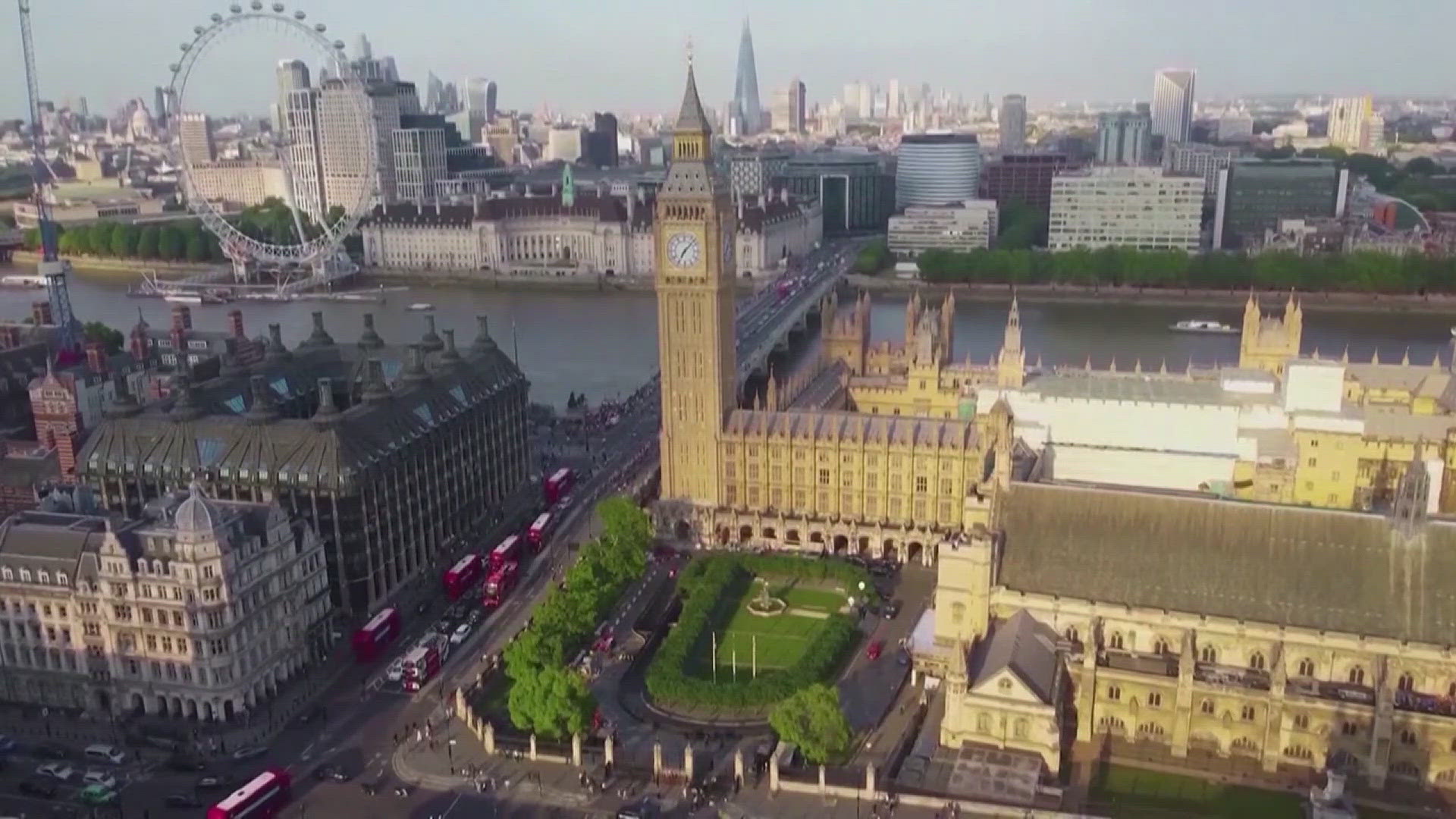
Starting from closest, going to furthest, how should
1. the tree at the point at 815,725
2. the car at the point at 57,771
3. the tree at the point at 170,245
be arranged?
the tree at the point at 815,725
the car at the point at 57,771
the tree at the point at 170,245

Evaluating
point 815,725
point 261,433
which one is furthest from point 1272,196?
point 261,433

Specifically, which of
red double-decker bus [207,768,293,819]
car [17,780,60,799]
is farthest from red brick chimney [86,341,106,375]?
red double-decker bus [207,768,293,819]

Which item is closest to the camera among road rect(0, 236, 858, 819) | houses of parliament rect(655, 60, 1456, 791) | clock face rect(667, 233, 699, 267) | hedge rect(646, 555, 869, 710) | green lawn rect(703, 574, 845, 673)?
road rect(0, 236, 858, 819)

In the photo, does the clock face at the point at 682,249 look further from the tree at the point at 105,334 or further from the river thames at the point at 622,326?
the tree at the point at 105,334

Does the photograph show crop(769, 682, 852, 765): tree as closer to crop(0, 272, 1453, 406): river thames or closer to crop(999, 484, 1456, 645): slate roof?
crop(999, 484, 1456, 645): slate roof

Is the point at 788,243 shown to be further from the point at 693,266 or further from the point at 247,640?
the point at 247,640

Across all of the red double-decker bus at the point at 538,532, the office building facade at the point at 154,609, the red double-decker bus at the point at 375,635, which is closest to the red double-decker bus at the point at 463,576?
the red double-decker bus at the point at 538,532

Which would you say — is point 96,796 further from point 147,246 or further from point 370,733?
point 147,246
